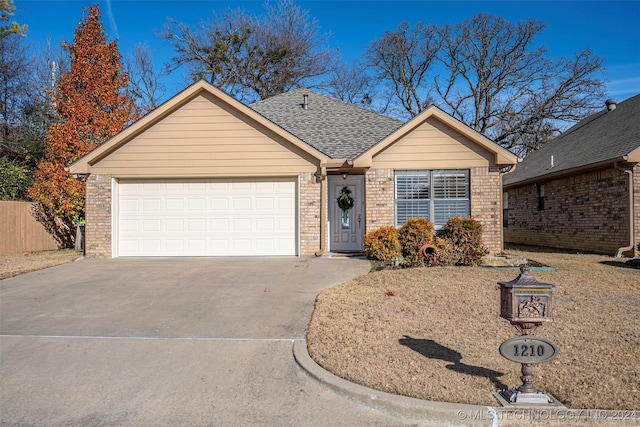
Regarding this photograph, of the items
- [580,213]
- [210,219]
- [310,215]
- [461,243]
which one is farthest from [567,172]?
[210,219]

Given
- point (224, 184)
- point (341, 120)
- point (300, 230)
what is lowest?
point (300, 230)

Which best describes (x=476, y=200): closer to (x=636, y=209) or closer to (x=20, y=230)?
(x=636, y=209)

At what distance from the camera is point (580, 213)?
1437 centimetres

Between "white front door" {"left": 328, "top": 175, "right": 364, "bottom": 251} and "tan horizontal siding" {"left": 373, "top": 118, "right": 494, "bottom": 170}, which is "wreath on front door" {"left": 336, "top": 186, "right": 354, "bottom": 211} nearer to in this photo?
"white front door" {"left": 328, "top": 175, "right": 364, "bottom": 251}

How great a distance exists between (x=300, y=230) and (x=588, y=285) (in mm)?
6746

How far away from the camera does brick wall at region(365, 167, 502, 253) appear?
1205cm

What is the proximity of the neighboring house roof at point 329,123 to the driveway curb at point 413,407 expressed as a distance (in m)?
8.91

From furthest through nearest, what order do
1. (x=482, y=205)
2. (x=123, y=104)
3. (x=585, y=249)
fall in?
(x=123, y=104), (x=585, y=249), (x=482, y=205)

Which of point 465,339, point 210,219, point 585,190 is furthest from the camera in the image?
point 585,190

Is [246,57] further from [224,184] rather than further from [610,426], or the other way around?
[610,426]

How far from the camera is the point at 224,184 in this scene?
12375 millimetres

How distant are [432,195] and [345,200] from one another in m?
2.44

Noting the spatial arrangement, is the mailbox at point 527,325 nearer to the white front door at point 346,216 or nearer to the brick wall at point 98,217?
the white front door at point 346,216

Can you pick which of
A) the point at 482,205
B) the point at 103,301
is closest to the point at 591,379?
the point at 103,301
